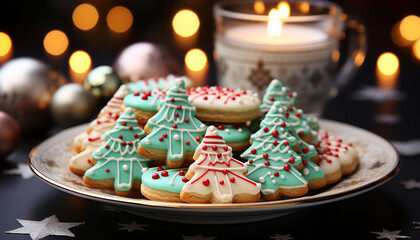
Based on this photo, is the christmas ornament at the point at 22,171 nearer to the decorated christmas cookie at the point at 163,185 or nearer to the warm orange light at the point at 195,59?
the decorated christmas cookie at the point at 163,185

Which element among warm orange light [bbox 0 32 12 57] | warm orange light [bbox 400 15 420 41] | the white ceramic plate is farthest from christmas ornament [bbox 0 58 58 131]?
warm orange light [bbox 400 15 420 41]

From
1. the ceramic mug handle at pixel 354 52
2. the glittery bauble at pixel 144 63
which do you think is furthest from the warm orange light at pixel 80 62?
the ceramic mug handle at pixel 354 52

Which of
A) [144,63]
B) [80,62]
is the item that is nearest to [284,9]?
[144,63]

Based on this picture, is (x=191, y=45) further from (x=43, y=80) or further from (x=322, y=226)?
(x=322, y=226)

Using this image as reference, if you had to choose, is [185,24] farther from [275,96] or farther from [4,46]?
[275,96]

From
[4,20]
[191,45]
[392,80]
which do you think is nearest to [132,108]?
[392,80]

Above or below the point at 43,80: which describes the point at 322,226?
below

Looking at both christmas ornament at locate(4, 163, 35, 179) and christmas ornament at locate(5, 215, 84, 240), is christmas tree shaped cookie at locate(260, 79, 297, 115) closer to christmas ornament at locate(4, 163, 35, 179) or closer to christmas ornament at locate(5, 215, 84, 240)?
christmas ornament at locate(5, 215, 84, 240)

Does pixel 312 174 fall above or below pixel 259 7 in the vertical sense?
below
